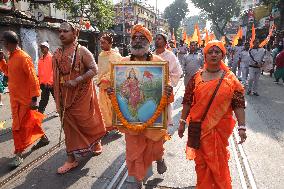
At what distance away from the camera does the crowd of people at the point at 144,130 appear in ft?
11.8

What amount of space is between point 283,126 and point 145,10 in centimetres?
8192

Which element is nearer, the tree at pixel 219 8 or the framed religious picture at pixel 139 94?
the framed religious picture at pixel 139 94

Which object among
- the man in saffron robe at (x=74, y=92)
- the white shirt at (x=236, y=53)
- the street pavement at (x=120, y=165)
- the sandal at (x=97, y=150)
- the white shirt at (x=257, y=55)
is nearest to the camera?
the street pavement at (x=120, y=165)

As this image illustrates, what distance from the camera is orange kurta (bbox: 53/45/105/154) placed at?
15.9ft

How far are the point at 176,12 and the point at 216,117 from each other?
84.6 metres

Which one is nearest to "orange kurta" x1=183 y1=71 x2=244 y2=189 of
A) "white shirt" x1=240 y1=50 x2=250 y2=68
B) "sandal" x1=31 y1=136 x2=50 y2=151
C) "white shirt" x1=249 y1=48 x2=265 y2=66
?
"sandal" x1=31 y1=136 x2=50 y2=151

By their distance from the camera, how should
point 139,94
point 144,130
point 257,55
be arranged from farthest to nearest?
point 257,55, point 144,130, point 139,94

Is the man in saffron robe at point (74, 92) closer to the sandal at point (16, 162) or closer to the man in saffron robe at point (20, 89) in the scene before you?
the man in saffron robe at point (20, 89)

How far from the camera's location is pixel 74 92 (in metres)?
4.95

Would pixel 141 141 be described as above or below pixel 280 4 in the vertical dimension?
below

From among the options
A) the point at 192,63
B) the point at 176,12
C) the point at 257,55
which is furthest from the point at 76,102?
the point at 176,12

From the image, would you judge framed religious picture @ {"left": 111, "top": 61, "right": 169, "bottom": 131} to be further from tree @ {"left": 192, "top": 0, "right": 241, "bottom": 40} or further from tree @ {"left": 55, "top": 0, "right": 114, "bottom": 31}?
tree @ {"left": 192, "top": 0, "right": 241, "bottom": 40}

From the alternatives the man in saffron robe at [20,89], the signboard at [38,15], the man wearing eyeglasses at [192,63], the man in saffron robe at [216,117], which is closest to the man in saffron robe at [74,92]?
the man in saffron robe at [20,89]

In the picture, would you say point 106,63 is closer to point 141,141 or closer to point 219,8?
point 141,141
